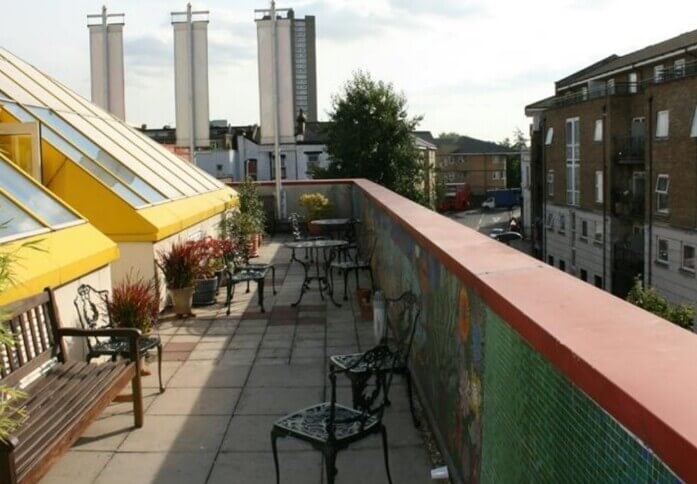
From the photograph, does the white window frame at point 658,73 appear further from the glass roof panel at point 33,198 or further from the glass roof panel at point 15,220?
the glass roof panel at point 15,220

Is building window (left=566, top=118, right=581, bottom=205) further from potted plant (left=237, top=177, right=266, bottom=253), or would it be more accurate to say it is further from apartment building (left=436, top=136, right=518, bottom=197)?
apartment building (left=436, top=136, right=518, bottom=197)

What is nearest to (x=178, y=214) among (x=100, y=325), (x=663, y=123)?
(x=100, y=325)

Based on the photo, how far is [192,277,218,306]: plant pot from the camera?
36.7 ft

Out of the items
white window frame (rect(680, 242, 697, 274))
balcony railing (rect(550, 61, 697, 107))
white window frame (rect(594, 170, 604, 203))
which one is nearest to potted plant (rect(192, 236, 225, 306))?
white window frame (rect(680, 242, 697, 274))

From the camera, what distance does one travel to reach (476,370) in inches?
162

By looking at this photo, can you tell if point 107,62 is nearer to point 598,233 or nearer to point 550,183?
point 598,233

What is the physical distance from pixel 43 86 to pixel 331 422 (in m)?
11.3

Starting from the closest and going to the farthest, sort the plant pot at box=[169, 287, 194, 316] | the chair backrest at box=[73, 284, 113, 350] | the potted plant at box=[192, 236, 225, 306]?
the chair backrest at box=[73, 284, 113, 350]
the plant pot at box=[169, 287, 194, 316]
the potted plant at box=[192, 236, 225, 306]

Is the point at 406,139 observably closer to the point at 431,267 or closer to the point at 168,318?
the point at 168,318

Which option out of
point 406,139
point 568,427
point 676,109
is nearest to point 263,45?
point 676,109

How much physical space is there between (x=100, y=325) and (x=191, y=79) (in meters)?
15.7

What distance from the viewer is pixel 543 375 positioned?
283 centimetres

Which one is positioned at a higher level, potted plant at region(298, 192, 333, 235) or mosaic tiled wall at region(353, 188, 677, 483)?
potted plant at region(298, 192, 333, 235)

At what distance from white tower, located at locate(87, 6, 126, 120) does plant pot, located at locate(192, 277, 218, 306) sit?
1316 centimetres
